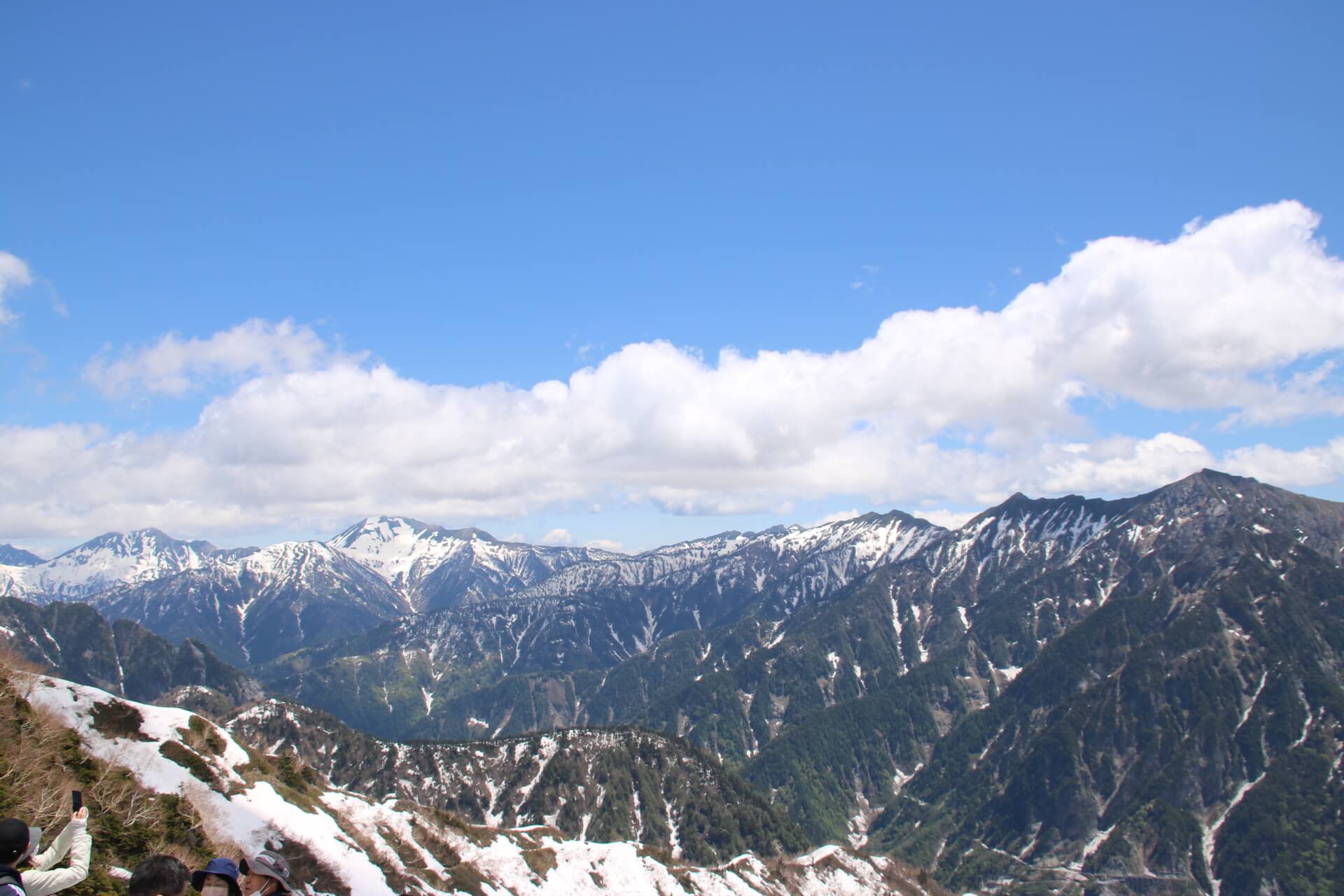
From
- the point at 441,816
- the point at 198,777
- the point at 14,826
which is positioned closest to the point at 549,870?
the point at 441,816

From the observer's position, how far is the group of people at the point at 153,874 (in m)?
11.8

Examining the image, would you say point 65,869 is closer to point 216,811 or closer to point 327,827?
point 216,811

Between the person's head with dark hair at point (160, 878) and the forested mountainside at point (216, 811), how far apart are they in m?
19.4

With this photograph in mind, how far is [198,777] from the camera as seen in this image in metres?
50.7

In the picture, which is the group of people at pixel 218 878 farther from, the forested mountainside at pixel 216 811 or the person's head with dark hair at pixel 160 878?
the forested mountainside at pixel 216 811

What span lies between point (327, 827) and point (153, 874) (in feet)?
171

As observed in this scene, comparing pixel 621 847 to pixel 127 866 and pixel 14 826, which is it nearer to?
pixel 127 866

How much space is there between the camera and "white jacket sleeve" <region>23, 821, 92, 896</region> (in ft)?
45.4

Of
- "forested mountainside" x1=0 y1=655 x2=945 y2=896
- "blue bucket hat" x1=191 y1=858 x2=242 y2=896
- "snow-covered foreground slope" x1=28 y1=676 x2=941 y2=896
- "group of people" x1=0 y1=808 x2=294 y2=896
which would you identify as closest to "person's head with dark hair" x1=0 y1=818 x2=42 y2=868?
"group of people" x1=0 y1=808 x2=294 y2=896

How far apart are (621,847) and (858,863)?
236 ft

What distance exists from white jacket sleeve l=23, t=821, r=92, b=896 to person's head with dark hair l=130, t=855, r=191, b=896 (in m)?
1.99

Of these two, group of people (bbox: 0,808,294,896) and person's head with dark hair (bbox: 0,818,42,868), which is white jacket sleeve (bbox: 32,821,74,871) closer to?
group of people (bbox: 0,808,294,896)

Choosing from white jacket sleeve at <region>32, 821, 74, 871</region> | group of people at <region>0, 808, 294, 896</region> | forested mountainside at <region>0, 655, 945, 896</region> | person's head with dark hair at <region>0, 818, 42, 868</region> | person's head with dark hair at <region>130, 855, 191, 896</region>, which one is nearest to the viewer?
group of people at <region>0, 808, 294, 896</region>

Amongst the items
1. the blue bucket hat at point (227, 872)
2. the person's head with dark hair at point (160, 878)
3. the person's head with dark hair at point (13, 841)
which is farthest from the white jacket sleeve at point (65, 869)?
the blue bucket hat at point (227, 872)
